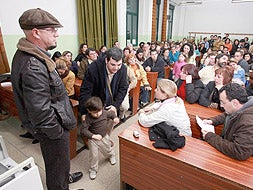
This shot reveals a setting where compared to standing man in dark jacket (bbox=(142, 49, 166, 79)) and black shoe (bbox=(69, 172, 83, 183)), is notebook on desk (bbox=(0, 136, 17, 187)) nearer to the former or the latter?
black shoe (bbox=(69, 172, 83, 183))

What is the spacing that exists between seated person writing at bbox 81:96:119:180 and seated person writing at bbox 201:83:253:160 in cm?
101

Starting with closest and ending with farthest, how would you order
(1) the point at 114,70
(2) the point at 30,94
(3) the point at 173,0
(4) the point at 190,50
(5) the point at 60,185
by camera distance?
(2) the point at 30,94
(5) the point at 60,185
(1) the point at 114,70
(4) the point at 190,50
(3) the point at 173,0

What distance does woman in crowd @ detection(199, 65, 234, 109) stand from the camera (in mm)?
2018

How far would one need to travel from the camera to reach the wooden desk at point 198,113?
69.2 inches

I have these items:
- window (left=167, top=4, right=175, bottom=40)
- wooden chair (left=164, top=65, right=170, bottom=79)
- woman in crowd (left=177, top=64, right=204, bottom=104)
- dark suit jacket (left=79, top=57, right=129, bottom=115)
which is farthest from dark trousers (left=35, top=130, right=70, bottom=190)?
window (left=167, top=4, right=175, bottom=40)

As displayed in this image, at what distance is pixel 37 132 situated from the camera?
3.83 feet

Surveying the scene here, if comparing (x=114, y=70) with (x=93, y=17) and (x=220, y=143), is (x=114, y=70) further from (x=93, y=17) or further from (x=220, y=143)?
(x=93, y=17)

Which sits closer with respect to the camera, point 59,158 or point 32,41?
point 32,41

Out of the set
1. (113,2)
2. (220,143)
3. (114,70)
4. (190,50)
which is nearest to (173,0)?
(113,2)

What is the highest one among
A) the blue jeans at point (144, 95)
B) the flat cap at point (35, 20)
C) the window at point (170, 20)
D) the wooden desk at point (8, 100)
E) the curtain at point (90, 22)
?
the window at point (170, 20)

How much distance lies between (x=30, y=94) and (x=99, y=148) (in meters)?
1.11

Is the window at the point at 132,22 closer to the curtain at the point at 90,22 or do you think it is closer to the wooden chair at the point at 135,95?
the curtain at the point at 90,22

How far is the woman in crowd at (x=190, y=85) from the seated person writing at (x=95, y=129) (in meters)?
0.93

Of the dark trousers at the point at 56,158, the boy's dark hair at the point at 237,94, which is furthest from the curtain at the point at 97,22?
the boy's dark hair at the point at 237,94
